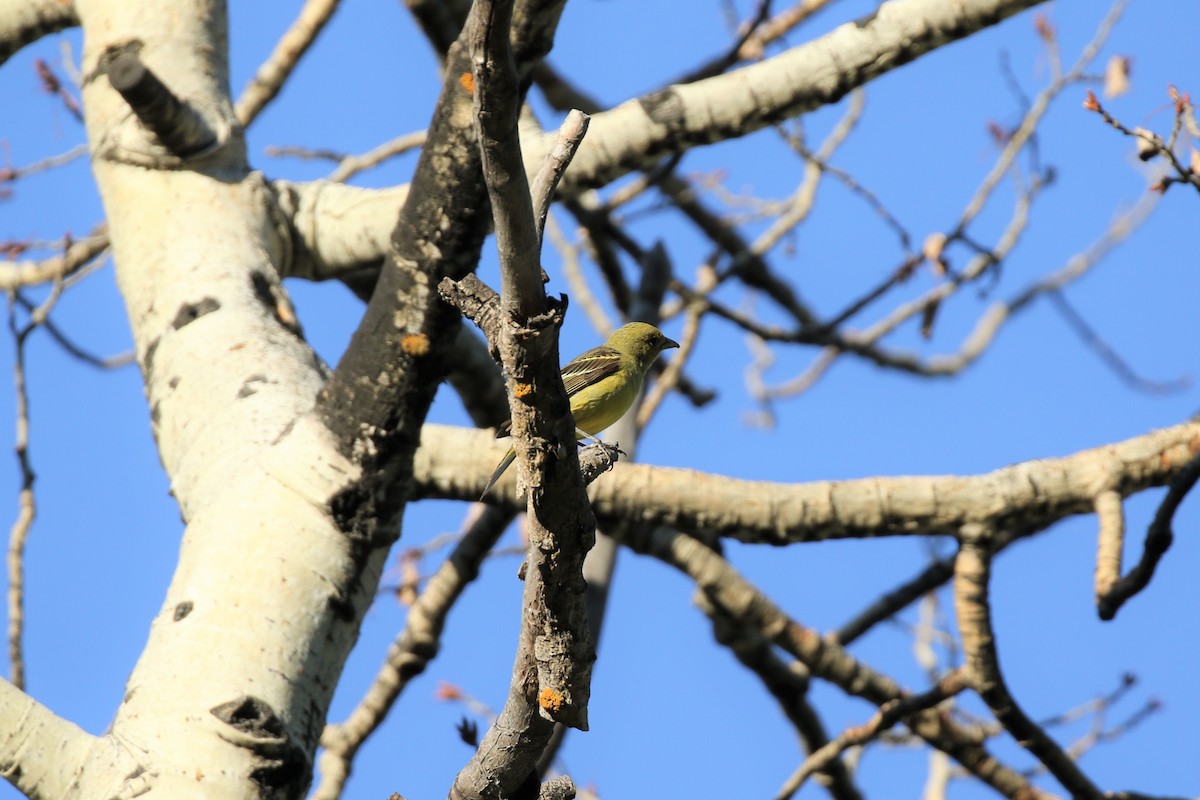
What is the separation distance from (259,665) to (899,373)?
231 inches

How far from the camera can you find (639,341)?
220 inches

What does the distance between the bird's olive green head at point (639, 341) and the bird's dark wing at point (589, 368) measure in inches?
7.9

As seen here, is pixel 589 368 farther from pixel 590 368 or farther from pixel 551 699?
pixel 551 699

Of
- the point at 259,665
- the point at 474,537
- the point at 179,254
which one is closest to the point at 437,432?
the point at 474,537

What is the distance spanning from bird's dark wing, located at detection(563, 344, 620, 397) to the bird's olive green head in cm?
20

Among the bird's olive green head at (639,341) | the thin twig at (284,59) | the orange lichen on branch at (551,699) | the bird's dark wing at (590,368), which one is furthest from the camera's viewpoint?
the thin twig at (284,59)

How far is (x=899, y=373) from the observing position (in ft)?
27.6

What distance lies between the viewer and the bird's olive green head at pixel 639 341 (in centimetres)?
559

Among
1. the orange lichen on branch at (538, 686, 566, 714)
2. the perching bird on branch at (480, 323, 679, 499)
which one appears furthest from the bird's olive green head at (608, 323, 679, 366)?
the orange lichen on branch at (538, 686, 566, 714)

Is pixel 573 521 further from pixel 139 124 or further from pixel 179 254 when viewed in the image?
pixel 139 124

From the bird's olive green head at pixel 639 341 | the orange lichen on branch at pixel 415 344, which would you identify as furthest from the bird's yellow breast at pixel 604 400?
the orange lichen on branch at pixel 415 344

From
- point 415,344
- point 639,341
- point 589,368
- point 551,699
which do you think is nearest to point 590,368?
point 589,368

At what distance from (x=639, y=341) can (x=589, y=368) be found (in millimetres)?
516

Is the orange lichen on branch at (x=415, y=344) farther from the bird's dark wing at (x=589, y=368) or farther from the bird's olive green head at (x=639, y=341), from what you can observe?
the bird's olive green head at (x=639, y=341)
